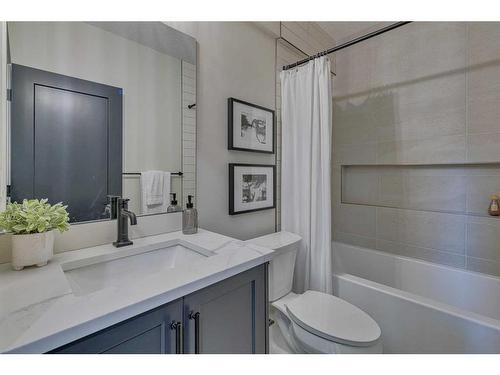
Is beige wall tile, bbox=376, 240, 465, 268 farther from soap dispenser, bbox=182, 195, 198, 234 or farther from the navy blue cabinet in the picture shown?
soap dispenser, bbox=182, 195, 198, 234

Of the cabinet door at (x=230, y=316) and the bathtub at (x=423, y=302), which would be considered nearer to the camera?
the cabinet door at (x=230, y=316)

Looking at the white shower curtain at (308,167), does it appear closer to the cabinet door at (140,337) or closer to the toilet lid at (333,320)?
the toilet lid at (333,320)

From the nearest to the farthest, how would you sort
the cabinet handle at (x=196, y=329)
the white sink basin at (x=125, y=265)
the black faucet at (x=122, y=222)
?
the cabinet handle at (x=196, y=329) → the white sink basin at (x=125, y=265) → the black faucet at (x=122, y=222)

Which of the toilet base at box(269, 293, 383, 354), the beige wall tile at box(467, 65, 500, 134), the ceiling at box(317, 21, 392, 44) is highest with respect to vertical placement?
the ceiling at box(317, 21, 392, 44)

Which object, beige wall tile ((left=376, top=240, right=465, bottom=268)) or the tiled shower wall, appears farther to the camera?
beige wall tile ((left=376, top=240, right=465, bottom=268))

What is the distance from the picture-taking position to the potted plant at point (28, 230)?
2.54 ft

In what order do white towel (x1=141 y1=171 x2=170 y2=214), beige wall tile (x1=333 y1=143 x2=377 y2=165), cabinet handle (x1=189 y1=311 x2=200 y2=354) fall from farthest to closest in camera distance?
beige wall tile (x1=333 y1=143 x2=377 y2=165)
white towel (x1=141 y1=171 x2=170 y2=214)
cabinet handle (x1=189 y1=311 x2=200 y2=354)

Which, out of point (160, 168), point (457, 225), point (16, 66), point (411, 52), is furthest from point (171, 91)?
point (457, 225)

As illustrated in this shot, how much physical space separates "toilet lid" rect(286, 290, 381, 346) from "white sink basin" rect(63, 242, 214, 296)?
23.7 inches

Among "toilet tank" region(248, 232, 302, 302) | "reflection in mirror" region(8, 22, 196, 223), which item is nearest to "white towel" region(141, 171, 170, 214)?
"reflection in mirror" region(8, 22, 196, 223)

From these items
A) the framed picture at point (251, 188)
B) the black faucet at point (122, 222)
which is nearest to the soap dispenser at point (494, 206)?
the framed picture at point (251, 188)

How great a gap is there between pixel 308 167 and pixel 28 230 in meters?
1.45

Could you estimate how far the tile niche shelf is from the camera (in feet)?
5.65

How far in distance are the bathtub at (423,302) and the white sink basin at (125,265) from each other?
1.02m
